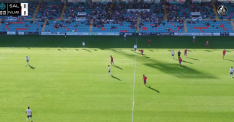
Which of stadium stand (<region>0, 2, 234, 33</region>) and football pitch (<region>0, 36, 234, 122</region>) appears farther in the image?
stadium stand (<region>0, 2, 234, 33</region>)

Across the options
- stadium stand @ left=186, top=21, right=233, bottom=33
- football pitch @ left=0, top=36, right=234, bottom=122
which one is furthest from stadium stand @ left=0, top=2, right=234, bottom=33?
football pitch @ left=0, top=36, right=234, bottom=122

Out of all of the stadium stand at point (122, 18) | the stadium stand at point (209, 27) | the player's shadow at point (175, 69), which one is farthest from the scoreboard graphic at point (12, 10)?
the stadium stand at point (209, 27)

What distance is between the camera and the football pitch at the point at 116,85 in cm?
2095

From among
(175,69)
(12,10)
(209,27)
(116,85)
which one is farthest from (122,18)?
(116,85)

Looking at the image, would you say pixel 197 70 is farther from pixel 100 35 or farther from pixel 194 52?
pixel 100 35

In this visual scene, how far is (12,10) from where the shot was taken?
66375mm

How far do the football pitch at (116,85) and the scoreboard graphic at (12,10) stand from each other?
68.7ft

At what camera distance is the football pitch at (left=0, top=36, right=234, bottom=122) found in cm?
2095

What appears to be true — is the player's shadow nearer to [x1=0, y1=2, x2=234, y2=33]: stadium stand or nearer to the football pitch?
the football pitch

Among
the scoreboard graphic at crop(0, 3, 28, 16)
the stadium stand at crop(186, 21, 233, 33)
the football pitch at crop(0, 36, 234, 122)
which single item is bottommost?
the football pitch at crop(0, 36, 234, 122)

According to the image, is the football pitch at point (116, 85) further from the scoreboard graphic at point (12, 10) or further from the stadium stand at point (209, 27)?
the scoreboard graphic at point (12, 10)

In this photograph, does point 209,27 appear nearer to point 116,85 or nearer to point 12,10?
point 116,85

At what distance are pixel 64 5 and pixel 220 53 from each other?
2117 inches

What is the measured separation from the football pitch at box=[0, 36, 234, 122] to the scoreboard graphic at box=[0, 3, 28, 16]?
824 inches
